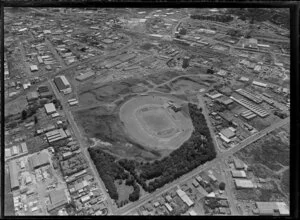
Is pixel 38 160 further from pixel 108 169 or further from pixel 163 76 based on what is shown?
pixel 163 76

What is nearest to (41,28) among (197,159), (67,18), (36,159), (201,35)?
(67,18)

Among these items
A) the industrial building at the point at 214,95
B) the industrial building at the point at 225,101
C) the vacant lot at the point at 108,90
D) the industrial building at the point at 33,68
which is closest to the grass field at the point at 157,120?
the vacant lot at the point at 108,90

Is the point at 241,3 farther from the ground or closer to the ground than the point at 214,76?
farther from the ground

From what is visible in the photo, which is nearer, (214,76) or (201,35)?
(214,76)

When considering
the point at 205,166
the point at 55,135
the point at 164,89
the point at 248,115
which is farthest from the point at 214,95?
the point at 55,135

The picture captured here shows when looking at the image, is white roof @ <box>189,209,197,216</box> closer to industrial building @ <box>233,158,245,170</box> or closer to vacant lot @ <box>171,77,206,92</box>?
industrial building @ <box>233,158,245,170</box>
